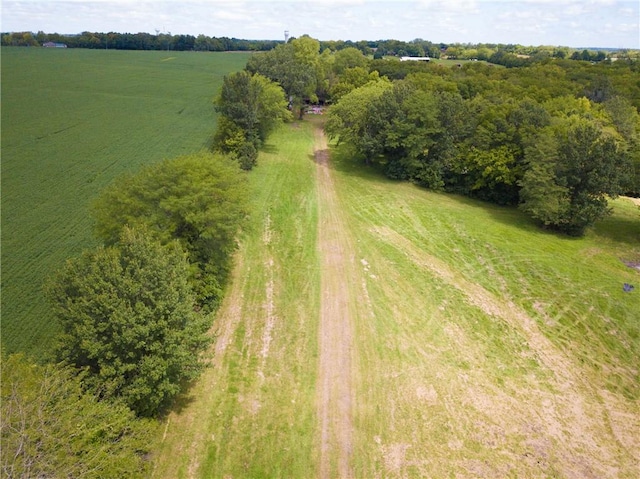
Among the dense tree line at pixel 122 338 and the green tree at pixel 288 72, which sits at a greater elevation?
the green tree at pixel 288 72

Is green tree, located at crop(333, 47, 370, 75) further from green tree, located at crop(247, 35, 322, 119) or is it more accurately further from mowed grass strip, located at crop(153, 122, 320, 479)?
mowed grass strip, located at crop(153, 122, 320, 479)

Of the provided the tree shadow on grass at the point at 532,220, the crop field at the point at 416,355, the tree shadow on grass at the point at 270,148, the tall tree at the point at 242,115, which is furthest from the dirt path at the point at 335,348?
the tree shadow on grass at the point at 270,148

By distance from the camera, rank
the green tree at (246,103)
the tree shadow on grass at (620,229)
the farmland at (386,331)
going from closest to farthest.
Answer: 1. the farmland at (386,331)
2. the tree shadow on grass at (620,229)
3. the green tree at (246,103)

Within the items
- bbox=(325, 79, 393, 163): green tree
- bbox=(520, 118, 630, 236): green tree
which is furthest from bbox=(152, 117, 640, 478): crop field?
bbox=(325, 79, 393, 163): green tree

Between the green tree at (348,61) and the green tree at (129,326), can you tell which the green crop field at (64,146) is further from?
the green tree at (348,61)

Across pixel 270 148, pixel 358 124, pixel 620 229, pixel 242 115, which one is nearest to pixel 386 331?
pixel 620 229

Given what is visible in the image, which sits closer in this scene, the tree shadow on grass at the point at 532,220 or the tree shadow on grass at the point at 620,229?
the tree shadow on grass at the point at 620,229

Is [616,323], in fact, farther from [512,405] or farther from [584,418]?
[512,405]

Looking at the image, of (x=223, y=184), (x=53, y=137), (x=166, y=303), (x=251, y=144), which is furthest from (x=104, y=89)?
(x=166, y=303)
